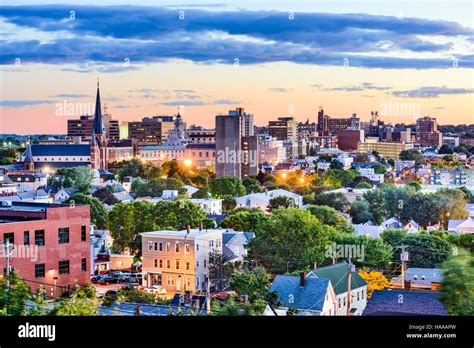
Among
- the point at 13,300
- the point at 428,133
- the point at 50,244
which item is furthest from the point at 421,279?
the point at 428,133

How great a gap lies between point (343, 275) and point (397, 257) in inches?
132

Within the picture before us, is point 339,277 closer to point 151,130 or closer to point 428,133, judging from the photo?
point 151,130

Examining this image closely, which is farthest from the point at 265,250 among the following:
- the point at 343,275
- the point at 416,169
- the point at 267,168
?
the point at 416,169

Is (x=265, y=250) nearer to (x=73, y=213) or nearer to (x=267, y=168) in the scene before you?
(x=73, y=213)

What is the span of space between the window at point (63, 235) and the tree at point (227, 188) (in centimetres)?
1530

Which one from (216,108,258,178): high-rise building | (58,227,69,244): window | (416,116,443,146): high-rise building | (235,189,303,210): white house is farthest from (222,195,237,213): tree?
(416,116,443,146): high-rise building

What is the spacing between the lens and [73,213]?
321 inches

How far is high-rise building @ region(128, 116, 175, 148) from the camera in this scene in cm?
5003

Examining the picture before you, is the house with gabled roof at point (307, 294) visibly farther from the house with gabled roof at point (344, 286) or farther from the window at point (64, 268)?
the window at point (64, 268)

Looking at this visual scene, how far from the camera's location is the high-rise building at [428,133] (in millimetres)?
51188

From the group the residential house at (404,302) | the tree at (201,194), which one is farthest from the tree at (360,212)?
the residential house at (404,302)

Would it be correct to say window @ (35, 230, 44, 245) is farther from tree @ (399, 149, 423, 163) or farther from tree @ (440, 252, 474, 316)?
tree @ (399, 149, 423, 163)

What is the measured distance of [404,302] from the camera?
7199 mm
